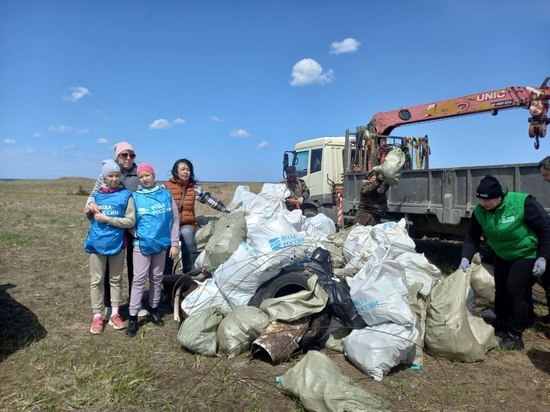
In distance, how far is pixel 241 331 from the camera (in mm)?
3197

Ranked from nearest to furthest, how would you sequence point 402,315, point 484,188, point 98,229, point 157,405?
point 157,405, point 402,315, point 484,188, point 98,229

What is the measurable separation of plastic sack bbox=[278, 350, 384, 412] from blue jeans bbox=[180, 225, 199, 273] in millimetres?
2188

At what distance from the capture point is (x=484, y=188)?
11.1 feet

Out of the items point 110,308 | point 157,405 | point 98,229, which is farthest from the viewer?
point 110,308

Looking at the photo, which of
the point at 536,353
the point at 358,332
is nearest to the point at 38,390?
the point at 358,332

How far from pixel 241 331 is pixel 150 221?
130 cm

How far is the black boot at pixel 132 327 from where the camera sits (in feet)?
12.0

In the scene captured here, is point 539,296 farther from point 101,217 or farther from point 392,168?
point 101,217

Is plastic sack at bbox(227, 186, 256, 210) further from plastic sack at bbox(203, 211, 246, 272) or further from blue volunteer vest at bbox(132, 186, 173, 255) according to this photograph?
blue volunteer vest at bbox(132, 186, 173, 255)

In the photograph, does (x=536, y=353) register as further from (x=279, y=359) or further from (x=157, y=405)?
(x=157, y=405)

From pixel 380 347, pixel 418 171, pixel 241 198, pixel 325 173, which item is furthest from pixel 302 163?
pixel 380 347

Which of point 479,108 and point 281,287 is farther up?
point 479,108

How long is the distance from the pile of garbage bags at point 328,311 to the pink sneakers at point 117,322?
1.82 feet

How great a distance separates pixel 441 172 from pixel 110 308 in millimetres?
4809
